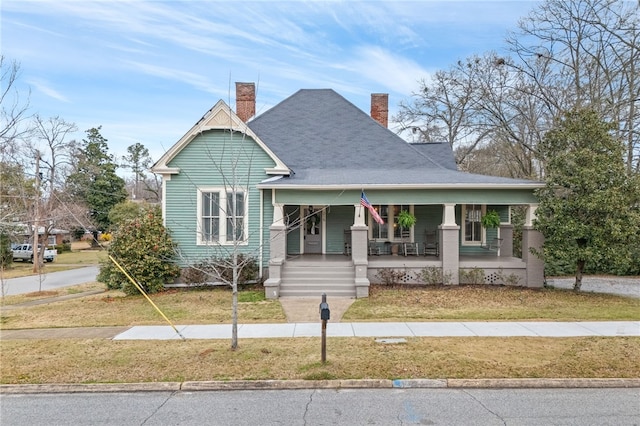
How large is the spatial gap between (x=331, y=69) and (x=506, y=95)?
1239 centimetres

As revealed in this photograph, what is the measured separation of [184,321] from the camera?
387 inches

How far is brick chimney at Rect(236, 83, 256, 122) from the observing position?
2005 centimetres

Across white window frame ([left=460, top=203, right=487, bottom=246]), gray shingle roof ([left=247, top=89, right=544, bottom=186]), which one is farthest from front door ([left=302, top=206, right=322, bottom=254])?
white window frame ([left=460, top=203, right=487, bottom=246])

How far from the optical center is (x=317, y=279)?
13273mm

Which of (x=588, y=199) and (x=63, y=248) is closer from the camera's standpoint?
(x=588, y=199)

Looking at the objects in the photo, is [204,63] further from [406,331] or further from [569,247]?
[569,247]

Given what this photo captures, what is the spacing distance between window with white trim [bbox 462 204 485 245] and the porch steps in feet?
21.3

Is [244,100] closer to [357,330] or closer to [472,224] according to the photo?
[472,224]

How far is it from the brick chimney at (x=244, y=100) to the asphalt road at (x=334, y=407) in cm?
1633

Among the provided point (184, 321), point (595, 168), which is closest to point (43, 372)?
point (184, 321)

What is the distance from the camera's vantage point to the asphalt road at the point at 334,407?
4914mm

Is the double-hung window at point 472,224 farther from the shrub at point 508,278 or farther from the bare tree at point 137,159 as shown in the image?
the bare tree at point 137,159

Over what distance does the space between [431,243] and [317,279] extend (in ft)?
20.5

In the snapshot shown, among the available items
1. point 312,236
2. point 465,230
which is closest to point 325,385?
point 312,236
